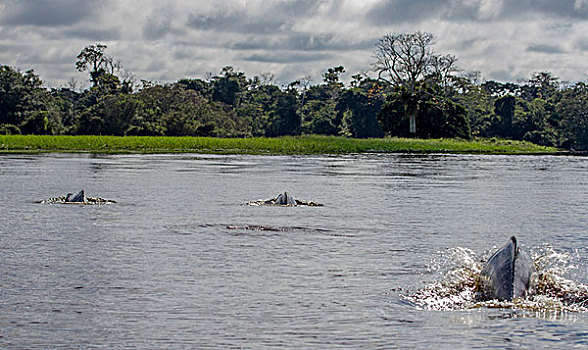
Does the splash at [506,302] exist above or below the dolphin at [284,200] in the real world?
below

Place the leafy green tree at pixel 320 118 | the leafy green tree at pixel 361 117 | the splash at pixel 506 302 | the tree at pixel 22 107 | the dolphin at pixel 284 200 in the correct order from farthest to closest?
the leafy green tree at pixel 320 118, the leafy green tree at pixel 361 117, the tree at pixel 22 107, the dolphin at pixel 284 200, the splash at pixel 506 302

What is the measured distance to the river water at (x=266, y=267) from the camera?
9789 mm

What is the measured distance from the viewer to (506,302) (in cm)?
1123

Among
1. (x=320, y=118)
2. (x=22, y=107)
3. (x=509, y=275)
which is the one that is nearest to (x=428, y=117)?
(x=320, y=118)

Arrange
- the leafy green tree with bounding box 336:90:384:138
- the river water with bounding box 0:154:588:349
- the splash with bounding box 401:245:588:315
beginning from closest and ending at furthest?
the river water with bounding box 0:154:588:349
the splash with bounding box 401:245:588:315
the leafy green tree with bounding box 336:90:384:138

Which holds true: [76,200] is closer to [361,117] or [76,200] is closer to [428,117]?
[428,117]

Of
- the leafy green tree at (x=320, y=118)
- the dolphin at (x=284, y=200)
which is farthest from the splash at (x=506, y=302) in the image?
the leafy green tree at (x=320, y=118)

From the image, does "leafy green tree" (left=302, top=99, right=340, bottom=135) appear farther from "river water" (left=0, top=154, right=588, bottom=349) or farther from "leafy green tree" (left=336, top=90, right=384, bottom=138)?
"river water" (left=0, top=154, right=588, bottom=349)

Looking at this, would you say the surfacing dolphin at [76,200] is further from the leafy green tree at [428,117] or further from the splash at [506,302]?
the leafy green tree at [428,117]

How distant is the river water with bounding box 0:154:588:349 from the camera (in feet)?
32.1

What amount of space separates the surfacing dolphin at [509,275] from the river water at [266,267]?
1.57 ft

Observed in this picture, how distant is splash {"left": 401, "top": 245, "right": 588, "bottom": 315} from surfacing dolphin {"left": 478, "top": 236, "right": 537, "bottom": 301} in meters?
0.12

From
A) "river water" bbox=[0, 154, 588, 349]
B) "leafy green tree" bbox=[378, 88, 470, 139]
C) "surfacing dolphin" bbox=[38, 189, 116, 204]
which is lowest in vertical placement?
"river water" bbox=[0, 154, 588, 349]

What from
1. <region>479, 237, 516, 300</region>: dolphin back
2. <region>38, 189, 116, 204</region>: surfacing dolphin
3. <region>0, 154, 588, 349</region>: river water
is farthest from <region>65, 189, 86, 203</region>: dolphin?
<region>479, 237, 516, 300</region>: dolphin back
